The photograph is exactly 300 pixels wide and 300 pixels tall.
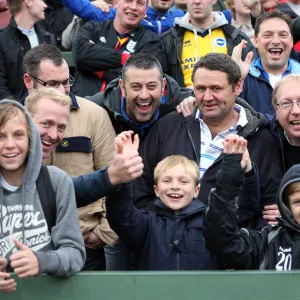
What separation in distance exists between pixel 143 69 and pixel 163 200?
50.5 inches

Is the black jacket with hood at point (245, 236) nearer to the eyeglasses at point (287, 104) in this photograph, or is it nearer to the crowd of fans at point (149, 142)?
the crowd of fans at point (149, 142)

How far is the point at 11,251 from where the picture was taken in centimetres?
460

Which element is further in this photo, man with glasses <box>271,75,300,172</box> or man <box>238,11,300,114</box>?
man <box>238,11,300,114</box>

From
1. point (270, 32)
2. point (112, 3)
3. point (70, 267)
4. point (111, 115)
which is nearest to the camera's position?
point (70, 267)

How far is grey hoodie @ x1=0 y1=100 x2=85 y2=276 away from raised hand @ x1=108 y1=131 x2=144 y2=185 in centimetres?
26

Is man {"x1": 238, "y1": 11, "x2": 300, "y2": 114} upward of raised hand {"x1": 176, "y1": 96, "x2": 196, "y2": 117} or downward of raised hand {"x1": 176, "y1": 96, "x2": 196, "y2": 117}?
upward

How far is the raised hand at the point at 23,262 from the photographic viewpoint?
14.2 feet

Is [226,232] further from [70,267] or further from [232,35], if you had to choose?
[232,35]

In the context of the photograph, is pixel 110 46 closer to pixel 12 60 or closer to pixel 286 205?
pixel 12 60

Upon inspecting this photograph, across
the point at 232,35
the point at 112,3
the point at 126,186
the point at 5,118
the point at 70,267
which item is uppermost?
the point at 112,3

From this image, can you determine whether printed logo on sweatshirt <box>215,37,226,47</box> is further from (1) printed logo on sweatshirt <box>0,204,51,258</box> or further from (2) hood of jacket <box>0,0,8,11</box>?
(1) printed logo on sweatshirt <box>0,204,51,258</box>

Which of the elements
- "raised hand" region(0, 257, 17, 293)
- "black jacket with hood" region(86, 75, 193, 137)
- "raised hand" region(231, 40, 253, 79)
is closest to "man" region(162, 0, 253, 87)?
"raised hand" region(231, 40, 253, 79)

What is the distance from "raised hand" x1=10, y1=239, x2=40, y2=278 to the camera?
14.2ft

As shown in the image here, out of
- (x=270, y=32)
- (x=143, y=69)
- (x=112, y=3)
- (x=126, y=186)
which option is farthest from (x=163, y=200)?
(x=112, y=3)
